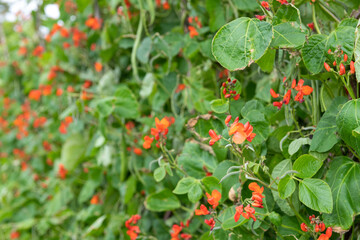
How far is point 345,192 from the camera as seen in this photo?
0.77 m

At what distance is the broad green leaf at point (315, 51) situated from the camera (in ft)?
2.56

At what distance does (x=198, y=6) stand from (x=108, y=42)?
534 millimetres

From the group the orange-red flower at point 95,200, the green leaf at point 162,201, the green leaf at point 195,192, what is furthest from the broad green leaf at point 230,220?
the orange-red flower at point 95,200

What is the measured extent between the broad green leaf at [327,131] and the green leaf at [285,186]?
0.33 feet

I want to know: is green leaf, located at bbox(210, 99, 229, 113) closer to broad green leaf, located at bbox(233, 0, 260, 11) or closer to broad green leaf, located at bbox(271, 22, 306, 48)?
broad green leaf, located at bbox(271, 22, 306, 48)

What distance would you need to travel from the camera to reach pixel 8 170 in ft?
9.55

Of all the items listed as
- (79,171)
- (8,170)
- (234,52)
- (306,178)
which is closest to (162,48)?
(234,52)

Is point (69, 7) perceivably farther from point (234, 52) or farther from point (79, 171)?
point (234, 52)

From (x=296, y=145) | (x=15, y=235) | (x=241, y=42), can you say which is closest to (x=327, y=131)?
(x=296, y=145)

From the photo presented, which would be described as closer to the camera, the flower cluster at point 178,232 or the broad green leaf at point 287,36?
the broad green leaf at point 287,36

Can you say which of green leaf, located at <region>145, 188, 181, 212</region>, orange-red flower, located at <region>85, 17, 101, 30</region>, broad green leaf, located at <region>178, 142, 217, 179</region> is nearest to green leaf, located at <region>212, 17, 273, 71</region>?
broad green leaf, located at <region>178, 142, 217, 179</region>

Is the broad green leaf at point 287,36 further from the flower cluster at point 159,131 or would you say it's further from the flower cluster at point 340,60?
the flower cluster at point 159,131

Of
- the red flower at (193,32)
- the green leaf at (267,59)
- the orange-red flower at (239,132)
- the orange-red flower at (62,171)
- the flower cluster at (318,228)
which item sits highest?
the green leaf at (267,59)

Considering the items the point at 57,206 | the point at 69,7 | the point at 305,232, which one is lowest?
the point at 57,206
